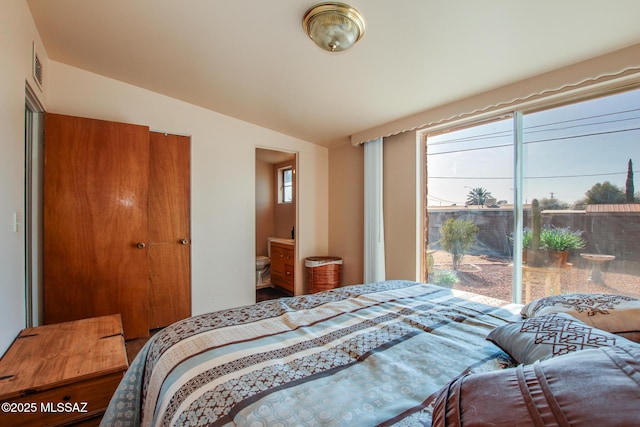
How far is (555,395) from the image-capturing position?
49 centimetres

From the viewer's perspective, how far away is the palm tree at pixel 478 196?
264 cm

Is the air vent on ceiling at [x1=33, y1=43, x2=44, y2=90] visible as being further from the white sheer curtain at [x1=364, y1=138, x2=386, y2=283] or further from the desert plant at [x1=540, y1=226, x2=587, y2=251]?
the desert plant at [x1=540, y1=226, x2=587, y2=251]

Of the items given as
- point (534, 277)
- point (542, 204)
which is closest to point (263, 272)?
point (534, 277)

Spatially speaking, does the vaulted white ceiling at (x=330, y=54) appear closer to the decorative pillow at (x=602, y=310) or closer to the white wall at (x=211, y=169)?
the white wall at (x=211, y=169)

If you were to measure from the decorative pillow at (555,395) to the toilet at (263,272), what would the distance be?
13.8 ft

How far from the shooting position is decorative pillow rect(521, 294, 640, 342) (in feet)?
3.34

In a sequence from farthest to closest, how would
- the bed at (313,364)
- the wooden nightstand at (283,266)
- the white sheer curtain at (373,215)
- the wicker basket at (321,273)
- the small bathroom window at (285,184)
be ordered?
1. the small bathroom window at (285,184)
2. the wooden nightstand at (283,266)
3. the wicker basket at (321,273)
4. the white sheer curtain at (373,215)
5. the bed at (313,364)

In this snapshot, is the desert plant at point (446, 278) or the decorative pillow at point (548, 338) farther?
the desert plant at point (446, 278)

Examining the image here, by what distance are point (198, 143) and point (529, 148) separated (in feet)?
10.7

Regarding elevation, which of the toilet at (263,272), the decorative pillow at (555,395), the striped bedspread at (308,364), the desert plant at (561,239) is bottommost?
the toilet at (263,272)

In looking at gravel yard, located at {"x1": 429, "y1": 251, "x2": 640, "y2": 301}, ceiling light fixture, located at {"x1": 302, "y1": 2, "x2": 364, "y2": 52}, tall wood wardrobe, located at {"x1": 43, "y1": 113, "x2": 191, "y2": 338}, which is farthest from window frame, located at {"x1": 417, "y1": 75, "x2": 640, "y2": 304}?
tall wood wardrobe, located at {"x1": 43, "y1": 113, "x2": 191, "y2": 338}

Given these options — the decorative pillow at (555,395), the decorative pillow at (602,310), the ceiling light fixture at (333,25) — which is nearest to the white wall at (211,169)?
the ceiling light fixture at (333,25)

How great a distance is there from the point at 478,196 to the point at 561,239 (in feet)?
2.33

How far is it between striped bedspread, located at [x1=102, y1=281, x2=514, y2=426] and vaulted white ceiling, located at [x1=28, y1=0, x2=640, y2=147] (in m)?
1.64
